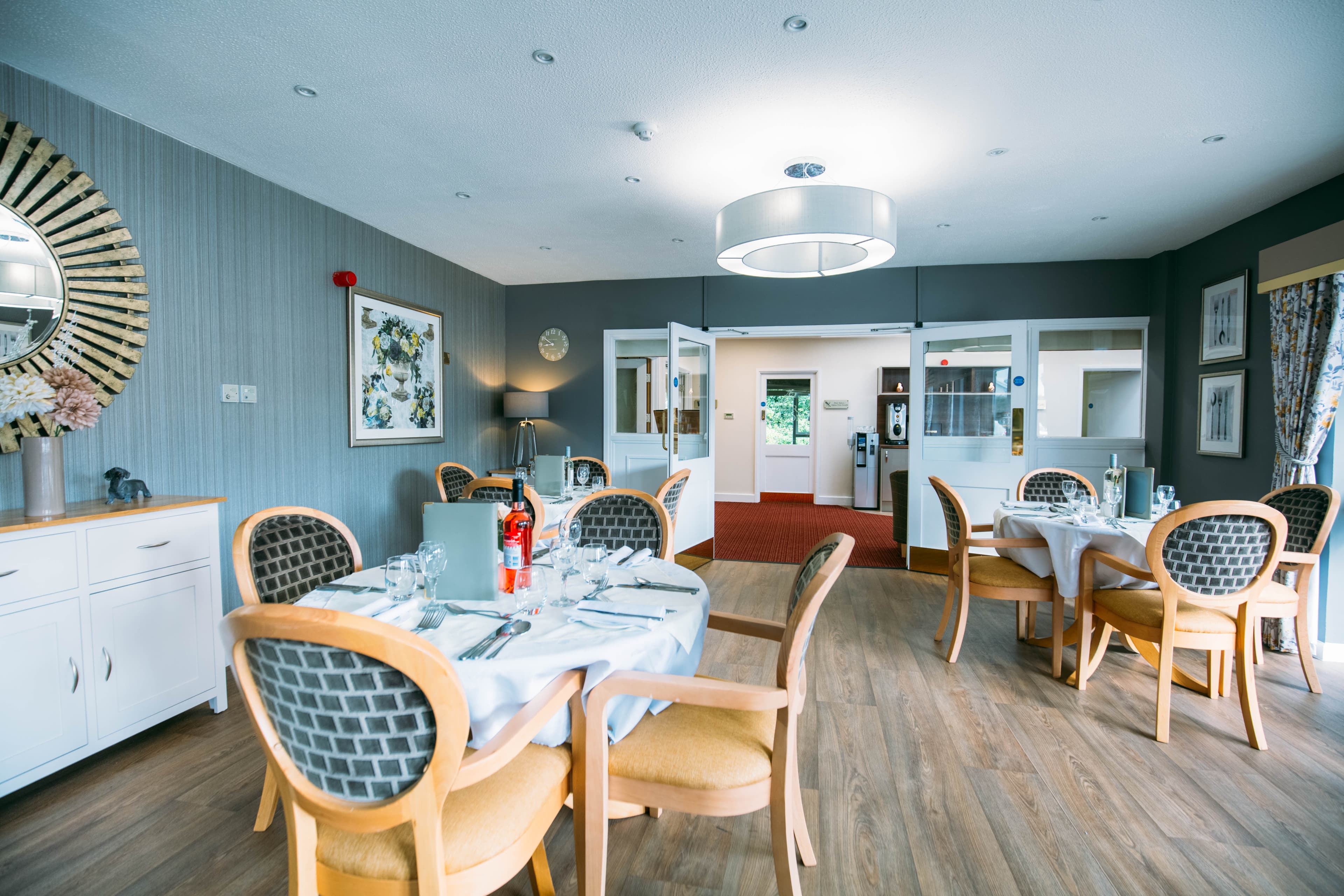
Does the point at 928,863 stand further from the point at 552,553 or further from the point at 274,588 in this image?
the point at 274,588

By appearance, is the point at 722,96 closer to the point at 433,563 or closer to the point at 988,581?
the point at 433,563

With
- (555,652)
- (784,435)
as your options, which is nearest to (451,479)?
(555,652)

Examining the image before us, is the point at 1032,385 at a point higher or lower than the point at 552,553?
higher

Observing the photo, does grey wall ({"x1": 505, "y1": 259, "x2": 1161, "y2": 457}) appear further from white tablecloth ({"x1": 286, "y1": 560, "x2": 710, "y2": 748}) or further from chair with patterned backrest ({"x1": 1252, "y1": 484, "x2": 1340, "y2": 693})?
white tablecloth ({"x1": 286, "y1": 560, "x2": 710, "y2": 748})

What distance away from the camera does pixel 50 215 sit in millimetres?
2535

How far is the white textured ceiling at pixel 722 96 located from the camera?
2.12 metres

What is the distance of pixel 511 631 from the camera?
155 cm

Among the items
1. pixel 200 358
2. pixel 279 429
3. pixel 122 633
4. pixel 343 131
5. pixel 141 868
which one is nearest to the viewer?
pixel 141 868

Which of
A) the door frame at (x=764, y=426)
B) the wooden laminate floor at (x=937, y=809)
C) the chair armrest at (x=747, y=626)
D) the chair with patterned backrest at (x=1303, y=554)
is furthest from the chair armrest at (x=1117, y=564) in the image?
the door frame at (x=764, y=426)

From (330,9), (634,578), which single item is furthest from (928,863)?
(330,9)

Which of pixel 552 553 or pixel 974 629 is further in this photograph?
pixel 974 629

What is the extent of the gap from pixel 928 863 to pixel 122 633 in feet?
9.66

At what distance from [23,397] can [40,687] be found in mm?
1034

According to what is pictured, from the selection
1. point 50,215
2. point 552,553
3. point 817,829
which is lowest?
point 817,829
